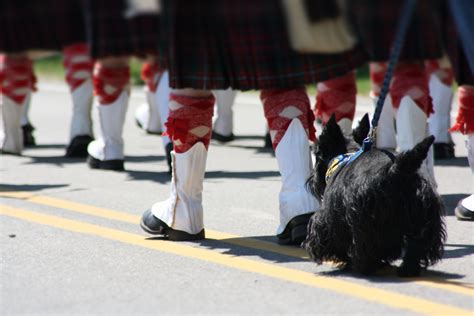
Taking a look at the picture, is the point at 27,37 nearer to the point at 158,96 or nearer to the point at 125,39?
the point at 125,39

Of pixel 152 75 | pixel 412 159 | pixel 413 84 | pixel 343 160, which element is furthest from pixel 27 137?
pixel 412 159

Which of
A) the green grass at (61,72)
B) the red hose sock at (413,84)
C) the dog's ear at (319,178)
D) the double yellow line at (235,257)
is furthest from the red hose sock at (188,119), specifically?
the green grass at (61,72)

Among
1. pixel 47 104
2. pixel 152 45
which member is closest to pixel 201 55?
pixel 152 45

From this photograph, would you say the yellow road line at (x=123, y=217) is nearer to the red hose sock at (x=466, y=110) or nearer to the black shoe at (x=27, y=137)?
the red hose sock at (x=466, y=110)

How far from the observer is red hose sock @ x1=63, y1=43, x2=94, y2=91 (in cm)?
832

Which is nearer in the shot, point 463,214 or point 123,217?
point 463,214

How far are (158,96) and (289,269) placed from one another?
3074mm

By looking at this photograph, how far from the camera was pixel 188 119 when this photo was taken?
5.11m

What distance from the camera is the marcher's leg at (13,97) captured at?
27.3 ft

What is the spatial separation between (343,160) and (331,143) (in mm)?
159

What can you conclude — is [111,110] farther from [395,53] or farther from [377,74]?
[395,53]

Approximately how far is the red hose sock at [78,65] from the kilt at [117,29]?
8.43 ft

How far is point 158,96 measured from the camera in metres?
7.52

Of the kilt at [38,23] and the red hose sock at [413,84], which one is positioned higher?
the kilt at [38,23]
